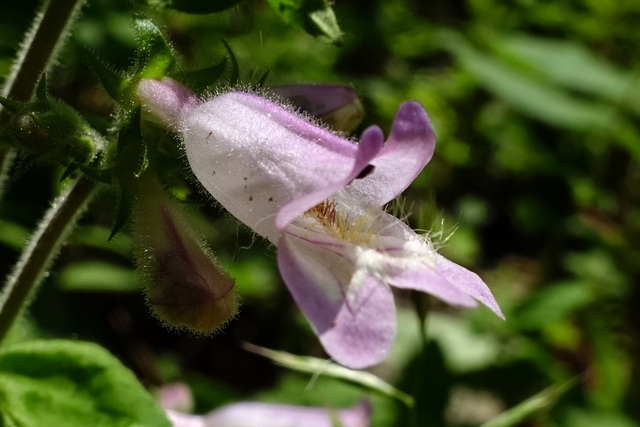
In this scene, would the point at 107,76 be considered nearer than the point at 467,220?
Yes

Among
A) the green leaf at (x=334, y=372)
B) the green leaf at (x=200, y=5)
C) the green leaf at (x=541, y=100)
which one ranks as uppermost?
the green leaf at (x=200, y=5)

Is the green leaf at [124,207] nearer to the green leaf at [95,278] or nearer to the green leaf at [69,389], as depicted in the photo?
the green leaf at [69,389]

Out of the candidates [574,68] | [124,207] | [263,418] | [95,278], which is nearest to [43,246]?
[124,207]

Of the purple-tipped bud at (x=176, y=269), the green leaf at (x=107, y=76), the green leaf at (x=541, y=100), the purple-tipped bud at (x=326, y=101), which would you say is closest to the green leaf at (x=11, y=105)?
the green leaf at (x=107, y=76)

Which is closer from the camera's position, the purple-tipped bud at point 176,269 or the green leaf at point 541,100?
the purple-tipped bud at point 176,269

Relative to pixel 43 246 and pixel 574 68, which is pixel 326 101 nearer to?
pixel 43 246

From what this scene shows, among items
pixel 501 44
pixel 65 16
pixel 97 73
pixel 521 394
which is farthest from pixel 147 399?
pixel 501 44
